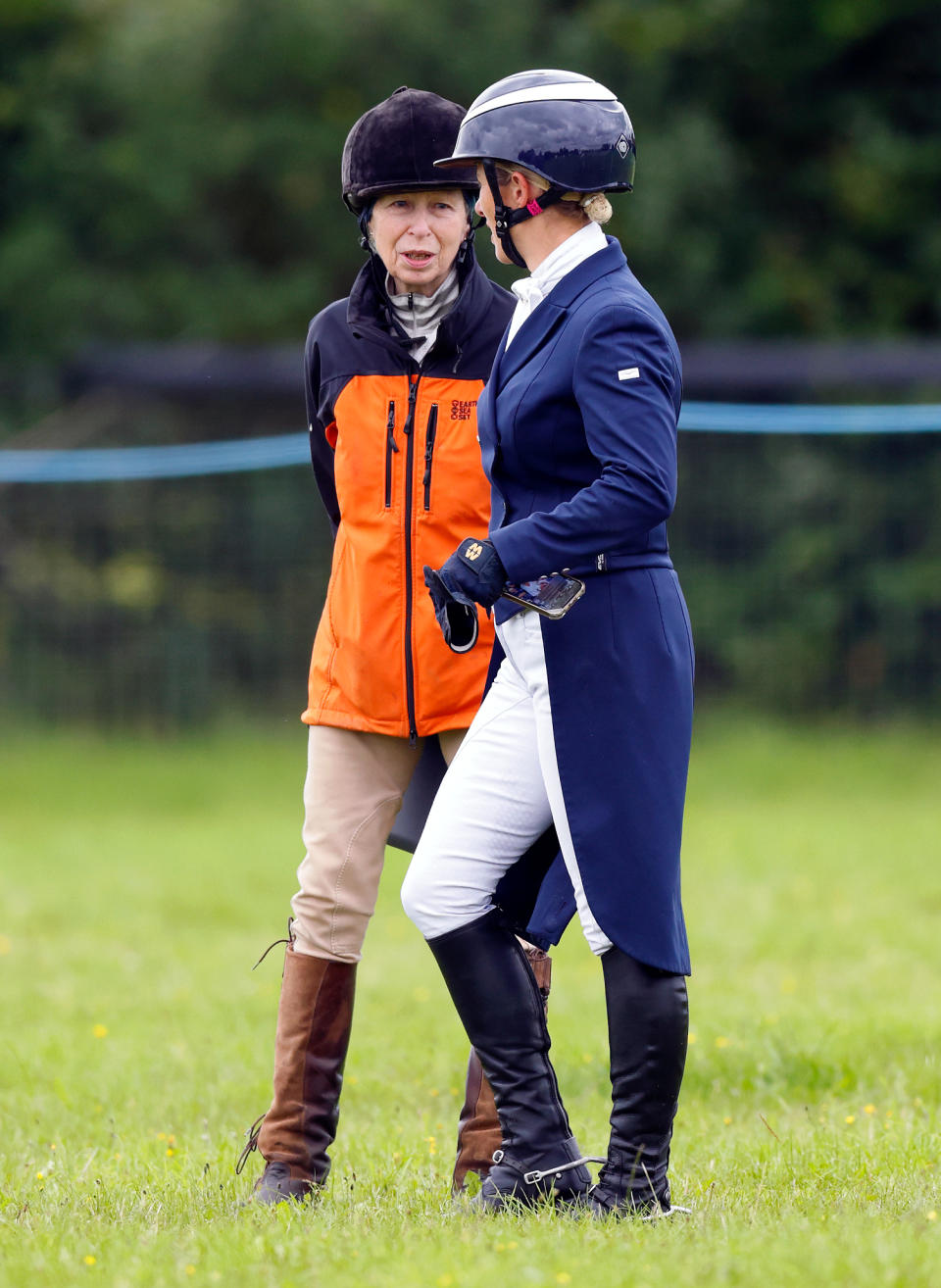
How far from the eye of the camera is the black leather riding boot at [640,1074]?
12.5ft

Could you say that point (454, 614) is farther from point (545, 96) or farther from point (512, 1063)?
point (545, 96)

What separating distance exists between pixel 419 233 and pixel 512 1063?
1.88 meters

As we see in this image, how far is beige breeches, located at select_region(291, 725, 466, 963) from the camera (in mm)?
4402

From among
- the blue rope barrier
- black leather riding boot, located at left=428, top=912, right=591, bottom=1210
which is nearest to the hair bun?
black leather riding boot, located at left=428, top=912, right=591, bottom=1210

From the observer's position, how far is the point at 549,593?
3771mm

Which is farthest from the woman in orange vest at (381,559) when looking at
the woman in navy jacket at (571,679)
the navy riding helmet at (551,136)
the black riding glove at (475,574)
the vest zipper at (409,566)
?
the black riding glove at (475,574)

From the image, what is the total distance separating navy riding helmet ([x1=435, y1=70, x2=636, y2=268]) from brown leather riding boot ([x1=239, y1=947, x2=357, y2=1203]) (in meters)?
1.77

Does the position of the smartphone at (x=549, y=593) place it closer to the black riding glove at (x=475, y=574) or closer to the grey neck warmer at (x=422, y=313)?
the black riding glove at (x=475, y=574)

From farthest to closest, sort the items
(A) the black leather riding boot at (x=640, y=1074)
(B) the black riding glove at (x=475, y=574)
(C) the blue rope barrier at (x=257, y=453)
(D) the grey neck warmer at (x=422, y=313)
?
(C) the blue rope barrier at (x=257, y=453)
(D) the grey neck warmer at (x=422, y=313)
(A) the black leather riding boot at (x=640, y=1074)
(B) the black riding glove at (x=475, y=574)

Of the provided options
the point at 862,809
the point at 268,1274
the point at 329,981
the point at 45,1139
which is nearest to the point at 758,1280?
the point at 268,1274

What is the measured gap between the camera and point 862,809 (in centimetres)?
1258

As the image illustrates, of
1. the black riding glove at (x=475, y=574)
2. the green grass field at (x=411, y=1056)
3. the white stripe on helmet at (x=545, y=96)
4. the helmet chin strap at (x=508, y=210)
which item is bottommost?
the green grass field at (x=411, y=1056)

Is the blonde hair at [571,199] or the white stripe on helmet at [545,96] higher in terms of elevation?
the white stripe on helmet at [545,96]

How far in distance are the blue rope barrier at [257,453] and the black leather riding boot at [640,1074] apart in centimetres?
1006
